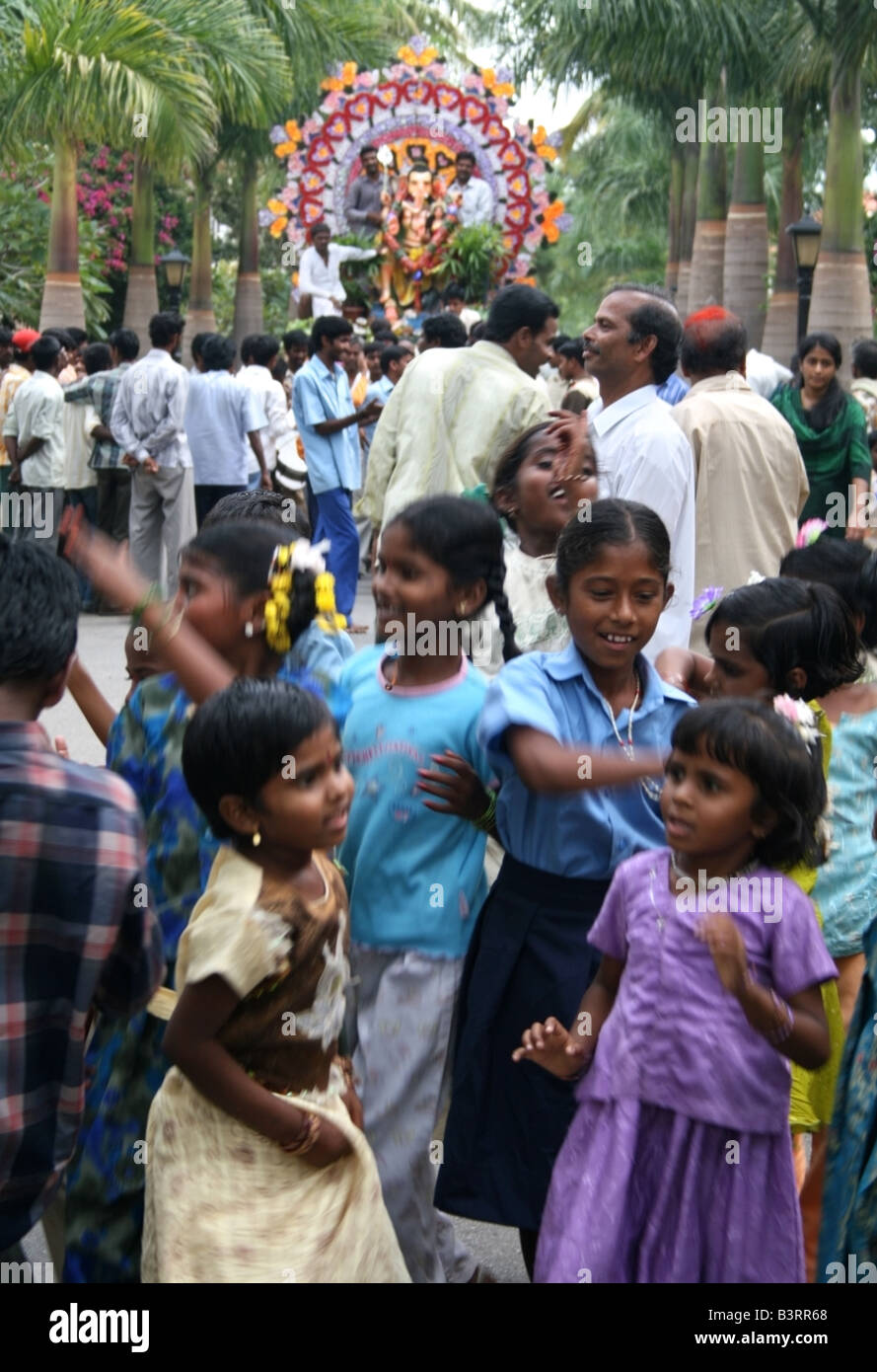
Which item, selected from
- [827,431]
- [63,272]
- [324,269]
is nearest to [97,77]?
[63,272]

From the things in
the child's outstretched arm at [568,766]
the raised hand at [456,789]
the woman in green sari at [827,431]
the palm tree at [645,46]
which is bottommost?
→ the raised hand at [456,789]

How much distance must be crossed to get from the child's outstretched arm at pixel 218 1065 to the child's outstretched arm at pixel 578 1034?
428mm

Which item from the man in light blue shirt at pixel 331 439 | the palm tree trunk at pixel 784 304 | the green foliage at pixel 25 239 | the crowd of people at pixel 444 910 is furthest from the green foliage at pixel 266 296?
the crowd of people at pixel 444 910

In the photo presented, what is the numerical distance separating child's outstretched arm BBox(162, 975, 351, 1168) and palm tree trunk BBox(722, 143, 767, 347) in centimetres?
2018

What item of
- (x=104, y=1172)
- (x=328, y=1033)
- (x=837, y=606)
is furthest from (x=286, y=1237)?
(x=837, y=606)

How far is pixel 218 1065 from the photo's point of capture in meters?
2.72

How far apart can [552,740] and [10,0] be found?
1387 centimetres

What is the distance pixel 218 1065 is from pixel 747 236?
68.3 ft

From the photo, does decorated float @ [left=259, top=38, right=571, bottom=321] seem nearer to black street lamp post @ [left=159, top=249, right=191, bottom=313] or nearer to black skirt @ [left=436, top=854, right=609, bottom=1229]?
black street lamp post @ [left=159, top=249, right=191, bottom=313]

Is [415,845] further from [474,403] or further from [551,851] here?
[474,403]

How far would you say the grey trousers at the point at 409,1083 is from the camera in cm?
343

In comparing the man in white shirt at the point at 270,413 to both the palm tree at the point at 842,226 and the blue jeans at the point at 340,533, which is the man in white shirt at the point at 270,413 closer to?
the blue jeans at the point at 340,533

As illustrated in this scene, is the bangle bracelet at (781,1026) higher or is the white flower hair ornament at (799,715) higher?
the white flower hair ornament at (799,715)

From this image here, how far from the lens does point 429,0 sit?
35906 mm
